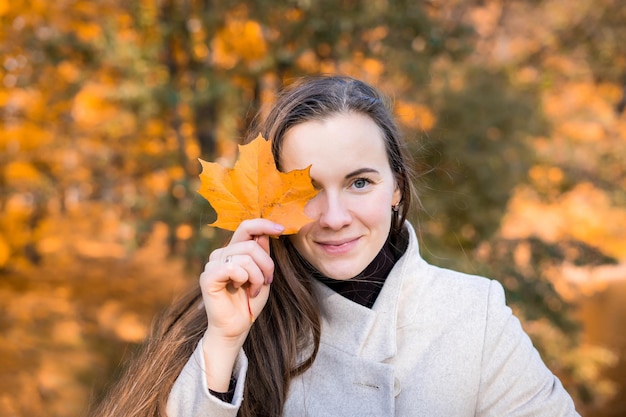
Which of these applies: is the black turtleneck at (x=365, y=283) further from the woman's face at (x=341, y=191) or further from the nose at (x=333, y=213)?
the nose at (x=333, y=213)

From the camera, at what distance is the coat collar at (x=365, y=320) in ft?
5.20

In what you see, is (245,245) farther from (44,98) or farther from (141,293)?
(141,293)

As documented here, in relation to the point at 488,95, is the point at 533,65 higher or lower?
higher

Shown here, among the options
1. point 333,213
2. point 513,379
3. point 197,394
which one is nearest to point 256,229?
point 333,213

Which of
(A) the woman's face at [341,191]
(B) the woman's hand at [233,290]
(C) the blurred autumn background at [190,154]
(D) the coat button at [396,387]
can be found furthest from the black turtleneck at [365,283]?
(C) the blurred autumn background at [190,154]

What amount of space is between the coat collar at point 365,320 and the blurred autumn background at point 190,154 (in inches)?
89.4

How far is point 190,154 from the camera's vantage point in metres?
6.85

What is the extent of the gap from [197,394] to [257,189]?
510mm

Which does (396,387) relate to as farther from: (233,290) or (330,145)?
(330,145)

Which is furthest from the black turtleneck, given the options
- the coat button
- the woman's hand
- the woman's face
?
the woman's hand

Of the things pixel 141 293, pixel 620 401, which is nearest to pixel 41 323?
pixel 141 293

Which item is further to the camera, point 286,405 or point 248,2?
point 248,2

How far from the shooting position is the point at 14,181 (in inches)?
260

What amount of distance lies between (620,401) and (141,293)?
7.63 m
